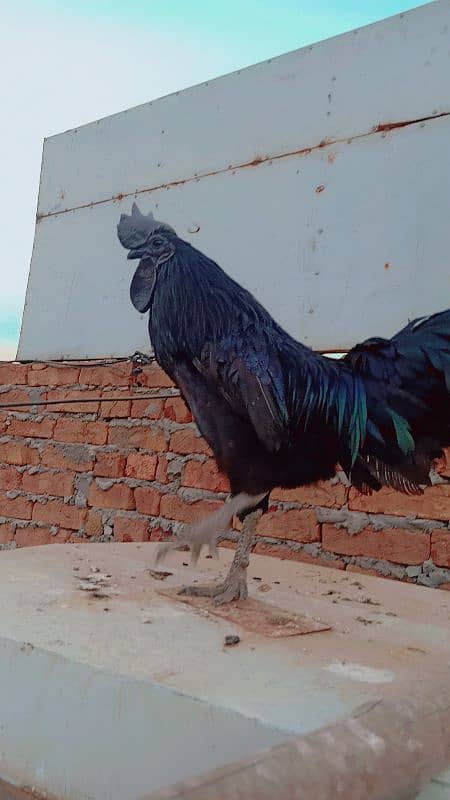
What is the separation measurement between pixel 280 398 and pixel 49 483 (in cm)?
305

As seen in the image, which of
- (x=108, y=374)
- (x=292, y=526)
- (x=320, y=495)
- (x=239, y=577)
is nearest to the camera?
(x=239, y=577)

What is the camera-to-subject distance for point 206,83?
460 centimetres

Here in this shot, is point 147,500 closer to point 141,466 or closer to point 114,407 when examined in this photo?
point 141,466

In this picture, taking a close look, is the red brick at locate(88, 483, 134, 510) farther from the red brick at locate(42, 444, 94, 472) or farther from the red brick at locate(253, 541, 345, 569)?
the red brick at locate(253, 541, 345, 569)

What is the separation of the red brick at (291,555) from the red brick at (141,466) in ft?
2.90

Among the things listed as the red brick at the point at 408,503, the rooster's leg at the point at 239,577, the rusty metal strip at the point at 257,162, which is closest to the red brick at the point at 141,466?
the red brick at the point at 408,503

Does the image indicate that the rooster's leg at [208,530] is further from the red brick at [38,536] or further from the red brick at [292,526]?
the red brick at [38,536]

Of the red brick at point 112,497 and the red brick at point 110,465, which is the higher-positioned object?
the red brick at point 110,465

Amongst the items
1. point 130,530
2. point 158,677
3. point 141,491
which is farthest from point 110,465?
point 158,677

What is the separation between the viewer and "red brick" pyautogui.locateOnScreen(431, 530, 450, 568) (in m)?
3.38

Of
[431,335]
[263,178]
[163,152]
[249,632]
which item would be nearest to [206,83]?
[163,152]

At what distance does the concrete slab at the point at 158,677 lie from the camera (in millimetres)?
1647

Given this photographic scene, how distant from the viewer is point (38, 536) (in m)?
5.14

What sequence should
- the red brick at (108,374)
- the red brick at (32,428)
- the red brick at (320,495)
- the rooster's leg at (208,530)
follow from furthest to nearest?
the red brick at (32,428) → the red brick at (108,374) → the red brick at (320,495) → the rooster's leg at (208,530)
